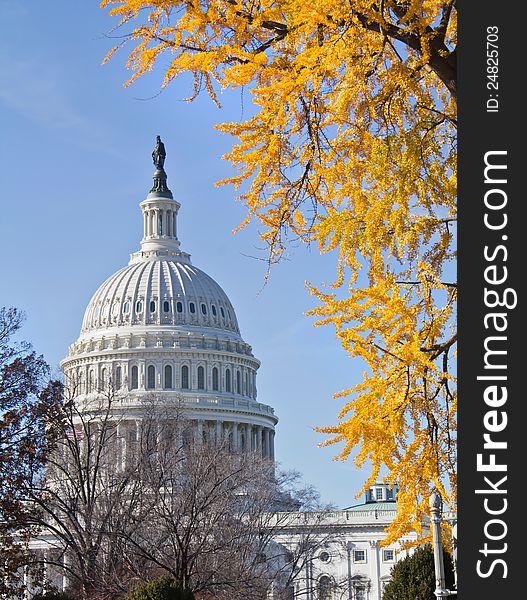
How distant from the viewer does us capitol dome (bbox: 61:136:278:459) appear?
131250 mm

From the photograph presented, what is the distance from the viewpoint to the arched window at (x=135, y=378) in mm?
131250

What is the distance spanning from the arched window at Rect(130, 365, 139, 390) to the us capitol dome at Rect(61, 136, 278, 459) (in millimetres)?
112

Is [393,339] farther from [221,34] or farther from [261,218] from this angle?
[221,34]

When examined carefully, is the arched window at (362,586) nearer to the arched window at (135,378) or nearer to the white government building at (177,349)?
the white government building at (177,349)

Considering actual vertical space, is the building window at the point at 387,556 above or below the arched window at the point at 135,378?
below

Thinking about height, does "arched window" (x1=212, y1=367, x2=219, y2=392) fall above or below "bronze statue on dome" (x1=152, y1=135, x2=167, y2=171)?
below

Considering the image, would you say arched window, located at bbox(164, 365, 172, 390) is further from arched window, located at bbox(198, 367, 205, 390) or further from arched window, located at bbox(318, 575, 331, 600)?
arched window, located at bbox(318, 575, 331, 600)

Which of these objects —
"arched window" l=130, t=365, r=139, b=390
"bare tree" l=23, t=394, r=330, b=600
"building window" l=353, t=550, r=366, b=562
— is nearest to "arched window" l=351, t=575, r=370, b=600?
"building window" l=353, t=550, r=366, b=562

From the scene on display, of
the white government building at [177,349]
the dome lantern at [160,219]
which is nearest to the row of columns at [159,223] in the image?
the dome lantern at [160,219]

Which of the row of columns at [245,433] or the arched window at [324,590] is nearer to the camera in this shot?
the arched window at [324,590]

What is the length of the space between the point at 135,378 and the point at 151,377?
1.79m

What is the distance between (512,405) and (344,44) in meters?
3.92

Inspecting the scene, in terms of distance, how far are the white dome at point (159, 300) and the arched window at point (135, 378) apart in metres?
5.54

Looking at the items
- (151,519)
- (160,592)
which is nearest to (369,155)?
(160,592)
